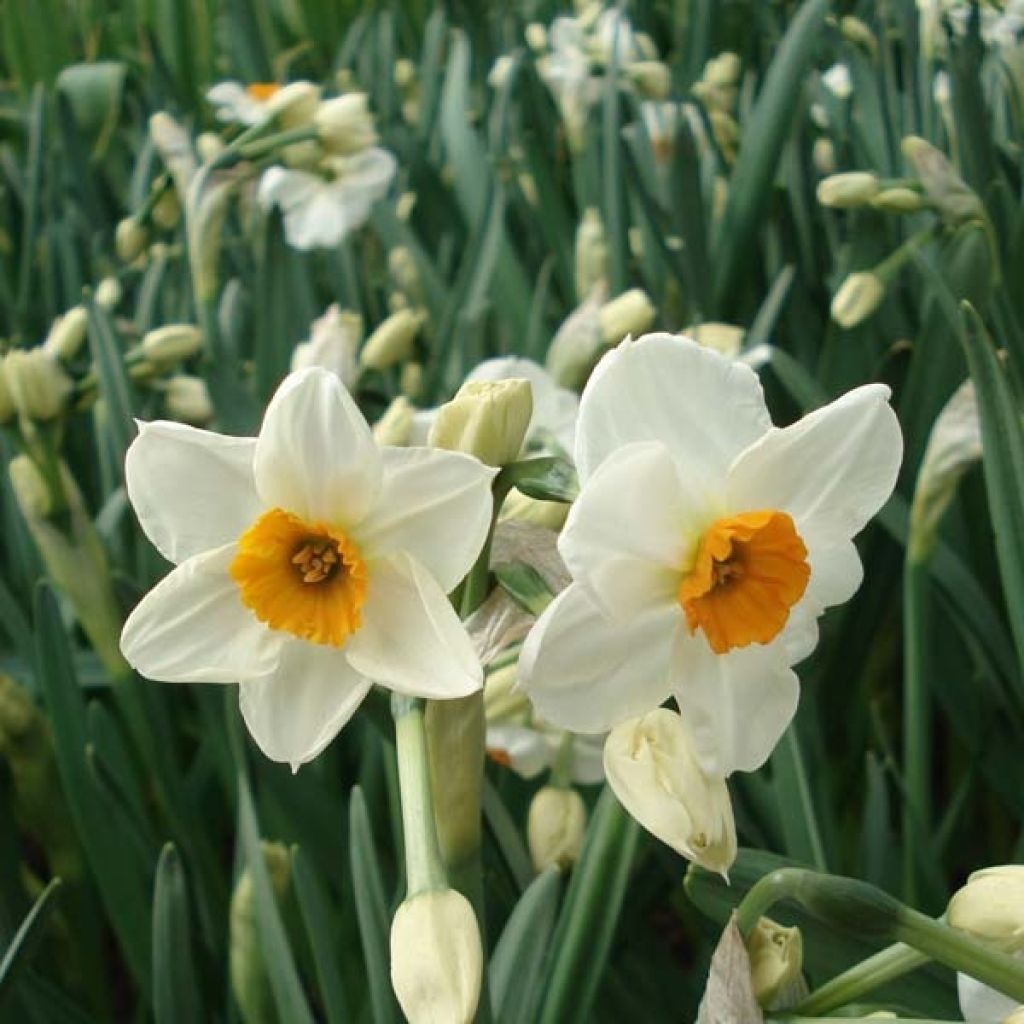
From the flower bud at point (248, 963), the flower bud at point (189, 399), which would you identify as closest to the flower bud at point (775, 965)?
the flower bud at point (248, 963)

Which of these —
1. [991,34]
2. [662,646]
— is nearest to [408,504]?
→ [662,646]

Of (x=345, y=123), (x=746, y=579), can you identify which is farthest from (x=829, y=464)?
(x=345, y=123)

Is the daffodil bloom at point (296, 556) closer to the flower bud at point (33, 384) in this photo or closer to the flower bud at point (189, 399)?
the flower bud at point (33, 384)

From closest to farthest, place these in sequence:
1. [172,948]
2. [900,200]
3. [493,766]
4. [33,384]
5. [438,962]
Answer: [438,962] < [172,948] < [493,766] < [33,384] < [900,200]

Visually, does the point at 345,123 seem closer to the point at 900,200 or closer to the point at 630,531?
the point at 900,200

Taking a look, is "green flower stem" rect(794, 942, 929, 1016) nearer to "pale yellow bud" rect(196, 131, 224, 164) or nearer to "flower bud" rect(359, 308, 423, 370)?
"flower bud" rect(359, 308, 423, 370)

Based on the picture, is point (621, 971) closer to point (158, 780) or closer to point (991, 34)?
point (158, 780)
